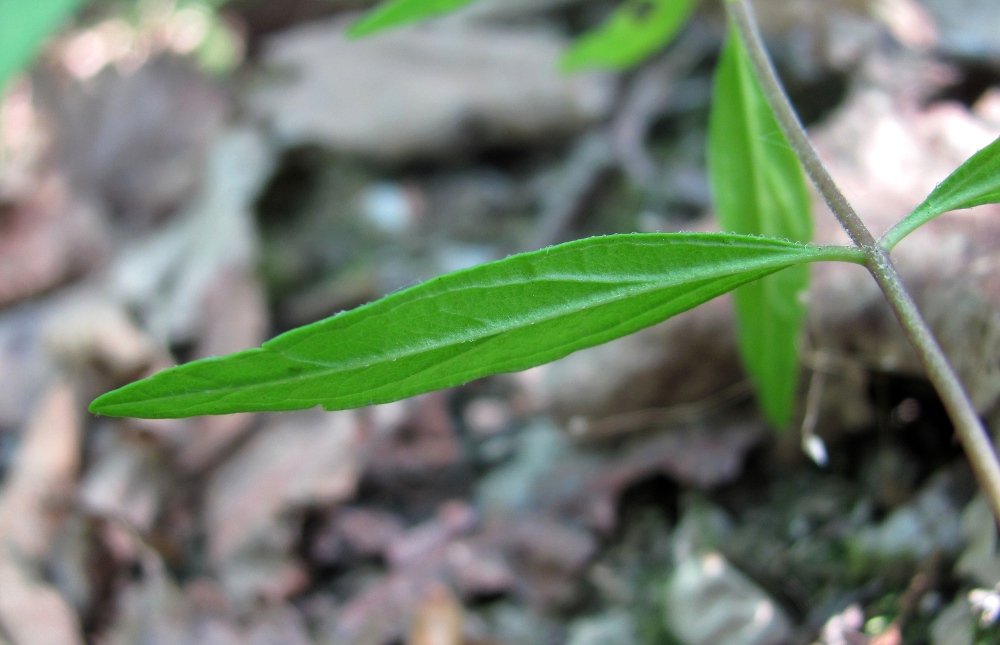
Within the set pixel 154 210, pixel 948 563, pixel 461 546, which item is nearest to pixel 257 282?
pixel 154 210

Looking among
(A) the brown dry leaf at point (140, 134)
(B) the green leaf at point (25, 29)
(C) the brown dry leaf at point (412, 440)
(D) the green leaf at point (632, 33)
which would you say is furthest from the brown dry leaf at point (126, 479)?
(B) the green leaf at point (25, 29)

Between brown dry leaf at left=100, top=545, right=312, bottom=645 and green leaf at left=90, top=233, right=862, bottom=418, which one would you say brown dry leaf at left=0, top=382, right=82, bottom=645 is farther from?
green leaf at left=90, top=233, right=862, bottom=418

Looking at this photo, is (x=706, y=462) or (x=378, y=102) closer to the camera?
(x=706, y=462)

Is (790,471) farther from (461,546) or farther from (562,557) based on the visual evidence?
(461,546)

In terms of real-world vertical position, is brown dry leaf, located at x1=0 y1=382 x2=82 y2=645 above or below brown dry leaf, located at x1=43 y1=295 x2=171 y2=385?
below

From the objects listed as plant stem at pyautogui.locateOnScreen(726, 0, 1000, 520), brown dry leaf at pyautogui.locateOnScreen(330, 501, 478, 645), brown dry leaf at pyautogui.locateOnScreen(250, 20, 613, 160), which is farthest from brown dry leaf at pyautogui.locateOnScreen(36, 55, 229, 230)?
plant stem at pyautogui.locateOnScreen(726, 0, 1000, 520)

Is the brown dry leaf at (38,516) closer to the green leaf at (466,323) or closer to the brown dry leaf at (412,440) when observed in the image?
the brown dry leaf at (412,440)
